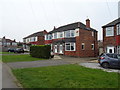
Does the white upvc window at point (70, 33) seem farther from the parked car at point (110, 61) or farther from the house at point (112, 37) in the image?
the parked car at point (110, 61)

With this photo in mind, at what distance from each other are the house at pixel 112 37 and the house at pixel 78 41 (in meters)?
6.40

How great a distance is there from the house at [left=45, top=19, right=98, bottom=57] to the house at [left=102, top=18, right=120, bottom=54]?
252 inches

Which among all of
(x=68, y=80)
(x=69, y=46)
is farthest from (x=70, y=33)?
(x=68, y=80)

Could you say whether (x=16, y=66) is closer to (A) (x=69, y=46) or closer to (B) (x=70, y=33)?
(A) (x=69, y=46)

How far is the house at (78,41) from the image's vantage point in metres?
25.4

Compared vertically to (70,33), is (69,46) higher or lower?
lower

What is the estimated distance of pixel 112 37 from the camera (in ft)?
60.7

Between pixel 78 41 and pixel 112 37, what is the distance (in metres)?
7.80

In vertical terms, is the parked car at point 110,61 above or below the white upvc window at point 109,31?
below

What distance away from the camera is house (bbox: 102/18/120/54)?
56.8ft

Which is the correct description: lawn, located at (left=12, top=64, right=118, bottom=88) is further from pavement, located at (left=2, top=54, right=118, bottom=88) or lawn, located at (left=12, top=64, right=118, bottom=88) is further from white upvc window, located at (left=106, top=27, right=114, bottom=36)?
white upvc window, located at (left=106, top=27, right=114, bottom=36)

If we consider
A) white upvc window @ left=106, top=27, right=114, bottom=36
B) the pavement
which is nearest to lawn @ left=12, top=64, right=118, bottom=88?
the pavement

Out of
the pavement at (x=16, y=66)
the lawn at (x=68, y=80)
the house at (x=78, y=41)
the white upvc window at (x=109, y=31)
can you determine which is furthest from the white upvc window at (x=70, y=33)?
the lawn at (x=68, y=80)

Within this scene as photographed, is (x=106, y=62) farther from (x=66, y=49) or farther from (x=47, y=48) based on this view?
(x=66, y=49)
